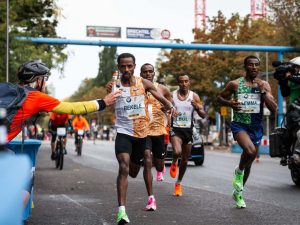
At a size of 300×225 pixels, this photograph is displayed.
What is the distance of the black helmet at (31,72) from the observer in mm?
5547

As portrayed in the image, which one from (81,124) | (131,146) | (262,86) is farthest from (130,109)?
(81,124)

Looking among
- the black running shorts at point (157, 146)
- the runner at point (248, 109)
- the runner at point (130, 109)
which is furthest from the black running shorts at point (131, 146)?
the black running shorts at point (157, 146)

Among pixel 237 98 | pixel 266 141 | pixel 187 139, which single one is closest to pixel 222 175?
pixel 187 139

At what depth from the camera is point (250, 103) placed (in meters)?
9.05

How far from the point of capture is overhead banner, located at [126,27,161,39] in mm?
39469

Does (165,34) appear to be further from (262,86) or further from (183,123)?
(262,86)

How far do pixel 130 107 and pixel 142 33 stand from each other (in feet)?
105

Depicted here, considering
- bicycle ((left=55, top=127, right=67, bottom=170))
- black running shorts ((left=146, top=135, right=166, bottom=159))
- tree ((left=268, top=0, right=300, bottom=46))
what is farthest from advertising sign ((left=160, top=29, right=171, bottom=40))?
black running shorts ((left=146, top=135, right=166, bottom=159))

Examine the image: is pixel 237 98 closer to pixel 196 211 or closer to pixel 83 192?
pixel 196 211

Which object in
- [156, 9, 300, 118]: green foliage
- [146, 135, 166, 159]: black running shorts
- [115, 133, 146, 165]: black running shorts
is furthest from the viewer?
[156, 9, 300, 118]: green foliage

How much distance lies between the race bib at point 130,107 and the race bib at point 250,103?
6.31 feet

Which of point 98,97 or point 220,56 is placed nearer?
point 220,56

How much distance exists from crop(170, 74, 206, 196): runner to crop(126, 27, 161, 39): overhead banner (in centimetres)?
2835

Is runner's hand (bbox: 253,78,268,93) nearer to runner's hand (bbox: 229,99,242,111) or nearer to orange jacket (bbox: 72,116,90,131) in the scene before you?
runner's hand (bbox: 229,99,242,111)
